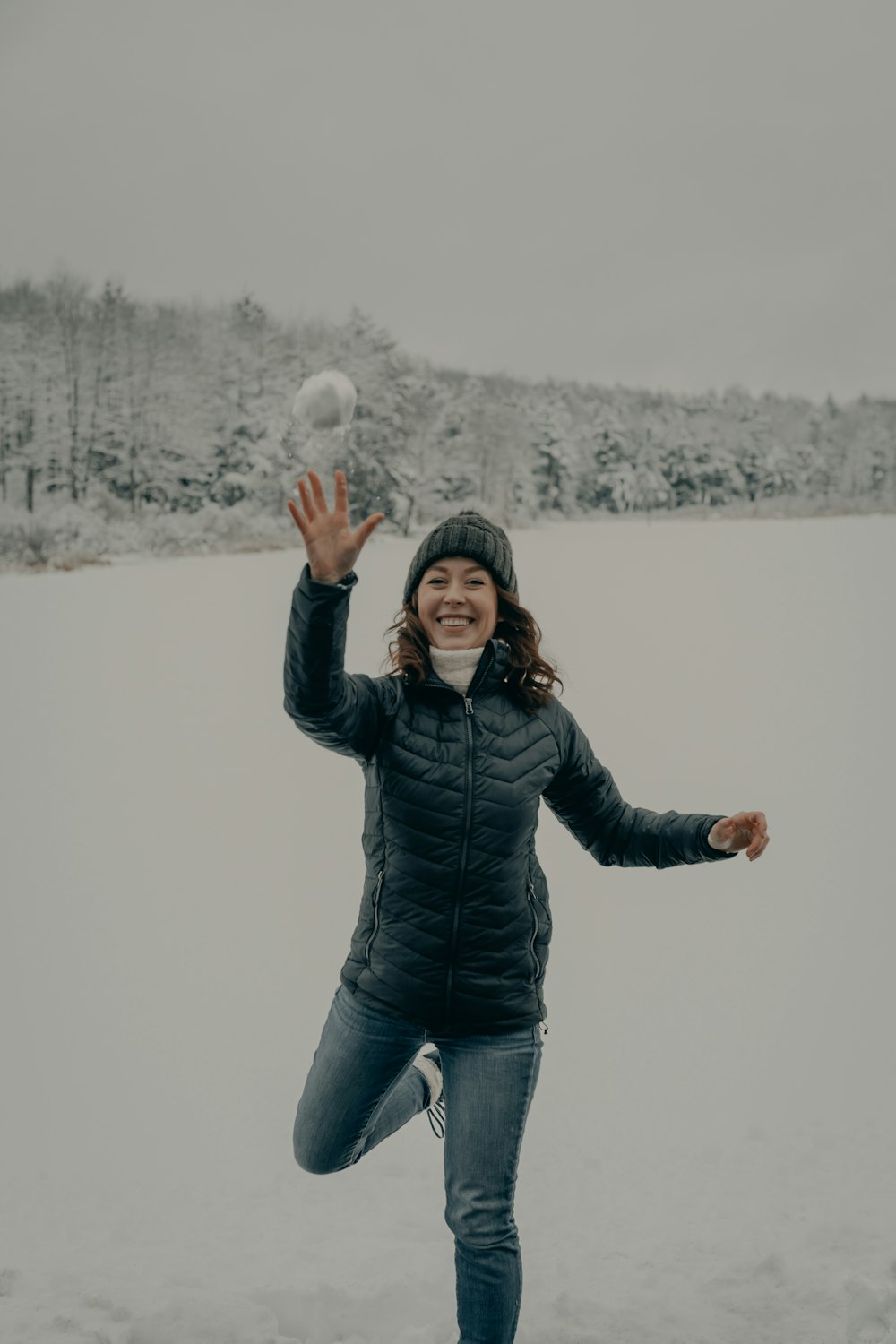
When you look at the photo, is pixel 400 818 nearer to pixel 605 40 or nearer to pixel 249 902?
pixel 249 902

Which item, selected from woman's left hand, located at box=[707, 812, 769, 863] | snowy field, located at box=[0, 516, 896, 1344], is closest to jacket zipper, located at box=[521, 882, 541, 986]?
woman's left hand, located at box=[707, 812, 769, 863]

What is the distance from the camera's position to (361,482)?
31.7ft

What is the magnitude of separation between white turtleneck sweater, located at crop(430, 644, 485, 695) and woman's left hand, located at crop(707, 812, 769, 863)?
1.60 feet

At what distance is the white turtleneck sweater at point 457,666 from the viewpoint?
165 centimetres

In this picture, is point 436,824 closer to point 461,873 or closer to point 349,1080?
point 461,873

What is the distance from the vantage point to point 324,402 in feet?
8.30

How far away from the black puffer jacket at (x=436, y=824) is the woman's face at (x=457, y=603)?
0.17 ft

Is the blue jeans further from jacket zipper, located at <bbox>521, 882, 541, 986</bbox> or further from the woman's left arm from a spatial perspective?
the woman's left arm

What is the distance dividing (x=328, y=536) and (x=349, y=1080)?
87cm

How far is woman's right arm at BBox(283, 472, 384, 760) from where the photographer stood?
1501mm

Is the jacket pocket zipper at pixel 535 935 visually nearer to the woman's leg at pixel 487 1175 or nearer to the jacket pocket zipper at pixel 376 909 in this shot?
the woman's leg at pixel 487 1175

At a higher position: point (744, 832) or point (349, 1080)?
point (744, 832)

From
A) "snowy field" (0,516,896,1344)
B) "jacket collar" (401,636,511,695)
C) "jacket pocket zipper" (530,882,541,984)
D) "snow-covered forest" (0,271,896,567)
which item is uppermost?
"snow-covered forest" (0,271,896,567)

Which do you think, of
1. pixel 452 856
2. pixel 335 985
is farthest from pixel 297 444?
pixel 452 856
